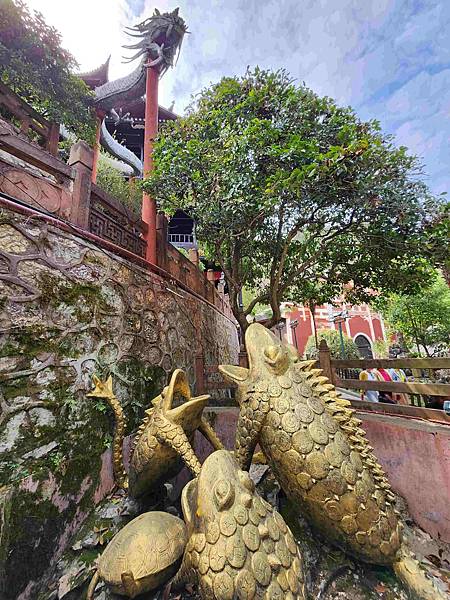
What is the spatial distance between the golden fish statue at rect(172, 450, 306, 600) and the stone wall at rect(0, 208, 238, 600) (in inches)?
63.9

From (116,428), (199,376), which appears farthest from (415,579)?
(199,376)

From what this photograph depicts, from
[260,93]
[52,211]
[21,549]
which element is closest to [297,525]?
[21,549]

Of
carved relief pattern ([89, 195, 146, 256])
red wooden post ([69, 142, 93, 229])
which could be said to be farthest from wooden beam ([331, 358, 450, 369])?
red wooden post ([69, 142, 93, 229])

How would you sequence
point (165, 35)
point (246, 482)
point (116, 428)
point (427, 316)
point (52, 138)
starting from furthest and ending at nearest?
1. point (427, 316)
2. point (165, 35)
3. point (52, 138)
4. point (116, 428)
5. point (246, 482)

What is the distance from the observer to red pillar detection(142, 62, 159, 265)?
586 centimetres

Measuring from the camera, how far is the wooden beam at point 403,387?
3375mm

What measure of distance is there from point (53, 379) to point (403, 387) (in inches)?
178

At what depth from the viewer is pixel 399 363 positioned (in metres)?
3.87

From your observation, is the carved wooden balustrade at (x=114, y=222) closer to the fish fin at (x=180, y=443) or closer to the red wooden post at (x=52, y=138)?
the red wooden post at (x=52, y=138)

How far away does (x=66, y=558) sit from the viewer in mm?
2875

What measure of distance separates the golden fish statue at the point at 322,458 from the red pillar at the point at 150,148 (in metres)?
3.90

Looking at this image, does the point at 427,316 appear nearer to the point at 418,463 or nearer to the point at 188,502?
the point at 418,463

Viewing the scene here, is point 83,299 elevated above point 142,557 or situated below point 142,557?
above

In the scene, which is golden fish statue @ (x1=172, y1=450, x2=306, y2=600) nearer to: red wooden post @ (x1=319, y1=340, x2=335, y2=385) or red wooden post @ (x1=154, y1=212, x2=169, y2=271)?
red wooden post @ (x1=319, y1=340, x2=335, y2=385)
